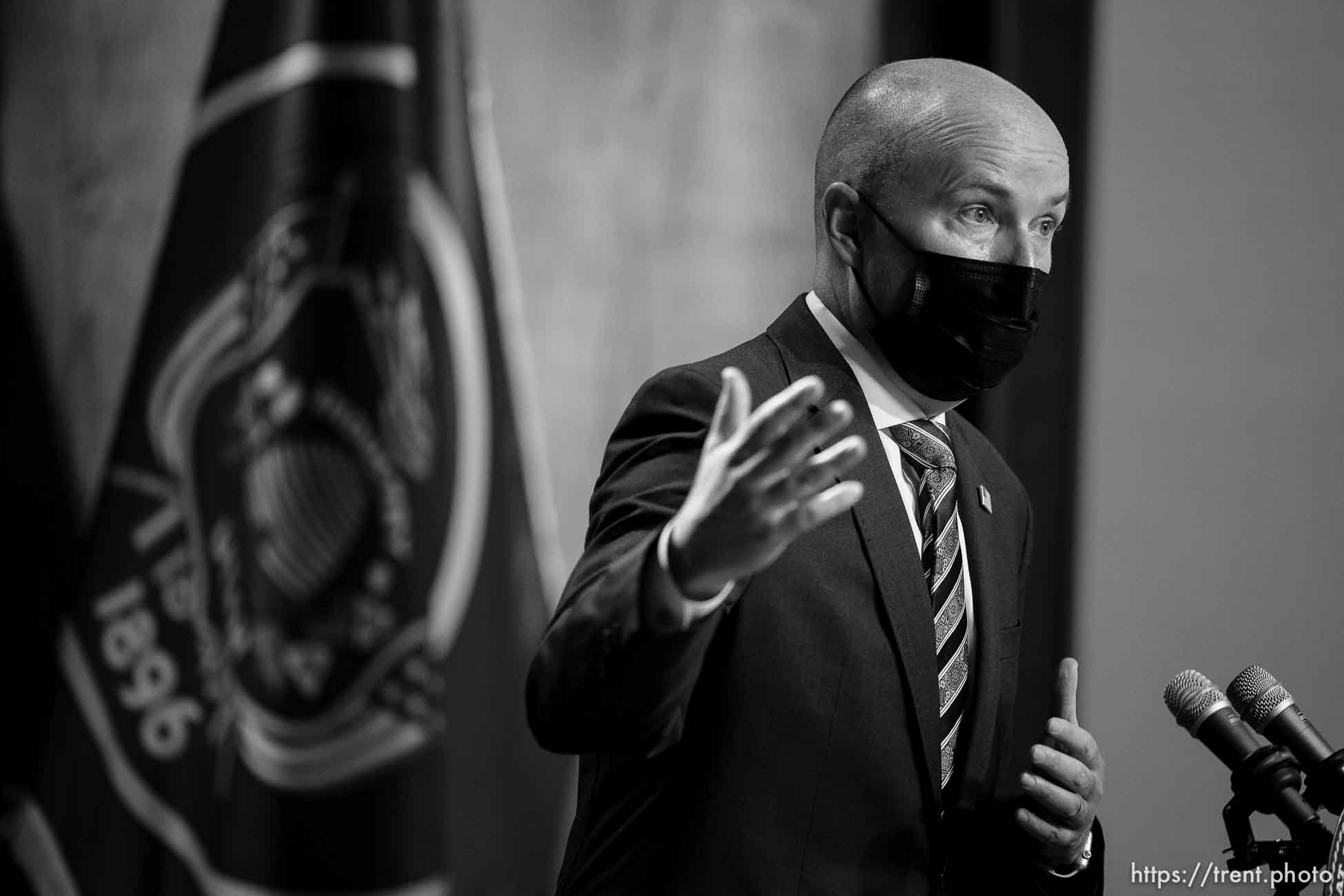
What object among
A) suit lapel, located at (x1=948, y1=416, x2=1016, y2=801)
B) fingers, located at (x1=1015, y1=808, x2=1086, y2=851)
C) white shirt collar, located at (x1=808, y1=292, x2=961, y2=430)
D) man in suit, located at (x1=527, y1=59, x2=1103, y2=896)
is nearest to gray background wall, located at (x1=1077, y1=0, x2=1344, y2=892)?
man in suit, located at (x1=527, y1=59, x2=1103, y2=896)

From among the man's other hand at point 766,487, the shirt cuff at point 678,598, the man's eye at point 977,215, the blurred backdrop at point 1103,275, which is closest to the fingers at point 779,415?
the man's other hand at point 766,487

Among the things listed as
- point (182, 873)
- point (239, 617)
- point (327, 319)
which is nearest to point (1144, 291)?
point (327, 319)

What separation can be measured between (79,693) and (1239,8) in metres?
3.05

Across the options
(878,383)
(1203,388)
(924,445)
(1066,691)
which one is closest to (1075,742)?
(1066,691)

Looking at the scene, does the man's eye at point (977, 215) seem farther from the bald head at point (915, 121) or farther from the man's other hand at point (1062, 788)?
the man's other hand at point (1062, 788)

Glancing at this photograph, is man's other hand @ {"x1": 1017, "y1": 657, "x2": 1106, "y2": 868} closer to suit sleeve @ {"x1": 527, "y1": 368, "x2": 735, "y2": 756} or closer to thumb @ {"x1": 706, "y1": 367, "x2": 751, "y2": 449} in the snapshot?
suit sleeve @ {"x1": 527, "y1": 368, "x2": 735, "y2": 756}

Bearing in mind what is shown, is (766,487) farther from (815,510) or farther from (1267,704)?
(1267,704)

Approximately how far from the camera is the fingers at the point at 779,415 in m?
1.19

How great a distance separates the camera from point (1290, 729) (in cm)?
170

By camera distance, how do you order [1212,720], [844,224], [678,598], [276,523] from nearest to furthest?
[678,598] < [1212,720] < [844,224] < [276,523]

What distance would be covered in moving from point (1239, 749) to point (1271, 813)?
0.10 meters

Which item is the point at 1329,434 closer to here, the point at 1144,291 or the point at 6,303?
the point at 1144,291

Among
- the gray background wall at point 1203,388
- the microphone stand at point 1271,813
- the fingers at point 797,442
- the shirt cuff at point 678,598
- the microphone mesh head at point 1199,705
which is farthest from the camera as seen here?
the gray background wall at point 1203,388

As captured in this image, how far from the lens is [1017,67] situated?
10.7 ft
